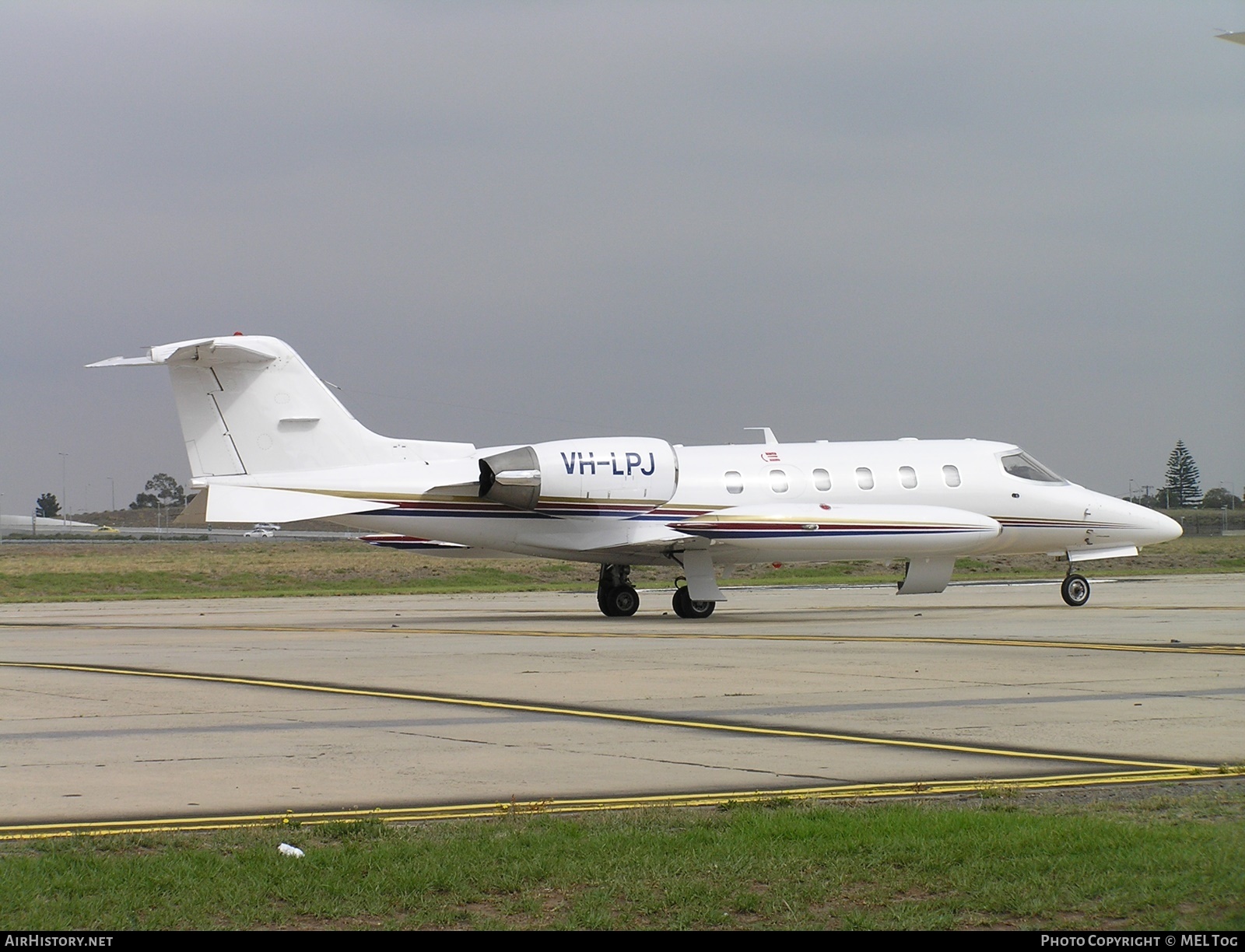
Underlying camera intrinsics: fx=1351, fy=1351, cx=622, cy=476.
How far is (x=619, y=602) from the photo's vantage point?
28125 mm

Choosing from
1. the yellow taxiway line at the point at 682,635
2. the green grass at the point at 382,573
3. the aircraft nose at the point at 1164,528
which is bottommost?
the green grass at the point at 382,573

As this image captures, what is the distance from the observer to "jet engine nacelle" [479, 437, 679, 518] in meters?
25.7

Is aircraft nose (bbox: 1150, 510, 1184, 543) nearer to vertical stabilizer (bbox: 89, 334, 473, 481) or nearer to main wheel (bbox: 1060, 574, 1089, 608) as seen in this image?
main wheel (bbox: 1060, 574, 1089, 608)

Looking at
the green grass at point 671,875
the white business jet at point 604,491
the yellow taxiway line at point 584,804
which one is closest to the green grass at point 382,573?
the white business jet at point 604,491

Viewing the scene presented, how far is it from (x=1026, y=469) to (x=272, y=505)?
1579 centimetres

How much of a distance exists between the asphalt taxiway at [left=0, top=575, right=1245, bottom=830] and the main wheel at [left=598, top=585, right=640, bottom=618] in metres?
3.04

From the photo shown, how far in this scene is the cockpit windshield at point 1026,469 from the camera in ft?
95.0

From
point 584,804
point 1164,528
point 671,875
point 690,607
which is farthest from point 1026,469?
point 671,875

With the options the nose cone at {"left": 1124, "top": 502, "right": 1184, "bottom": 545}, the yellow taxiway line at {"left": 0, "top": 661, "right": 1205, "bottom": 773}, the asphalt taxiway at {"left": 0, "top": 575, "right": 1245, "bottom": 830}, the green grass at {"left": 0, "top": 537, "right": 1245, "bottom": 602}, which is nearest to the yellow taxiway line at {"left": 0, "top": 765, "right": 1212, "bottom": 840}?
the asphalt taxiway at {"left": 0, "top": 575, "right": 1245, "bottom": 830}

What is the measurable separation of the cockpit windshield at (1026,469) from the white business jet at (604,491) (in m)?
0.06

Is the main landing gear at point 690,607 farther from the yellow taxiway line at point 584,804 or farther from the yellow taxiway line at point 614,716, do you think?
the yellow taxiway line at point 584,804

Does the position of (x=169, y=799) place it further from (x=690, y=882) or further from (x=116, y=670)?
(x=116, y=670)

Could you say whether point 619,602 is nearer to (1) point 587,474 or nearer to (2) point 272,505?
(1) point 587,474
